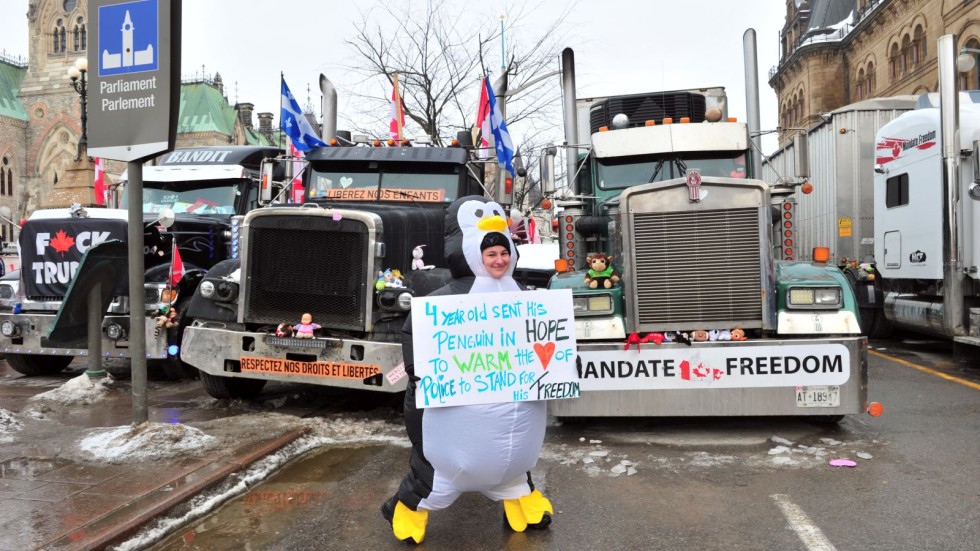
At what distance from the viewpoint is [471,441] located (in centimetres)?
411

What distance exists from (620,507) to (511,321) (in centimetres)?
144

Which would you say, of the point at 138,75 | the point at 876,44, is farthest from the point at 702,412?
the point at 876,44

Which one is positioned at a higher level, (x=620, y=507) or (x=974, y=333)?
(x=974, y=333)

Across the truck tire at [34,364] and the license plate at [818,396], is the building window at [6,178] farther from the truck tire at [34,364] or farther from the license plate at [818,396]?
the license plate at [818,396]

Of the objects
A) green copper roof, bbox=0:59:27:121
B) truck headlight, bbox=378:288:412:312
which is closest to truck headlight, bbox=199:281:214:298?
truck headlight, bbox=378:288:412:312

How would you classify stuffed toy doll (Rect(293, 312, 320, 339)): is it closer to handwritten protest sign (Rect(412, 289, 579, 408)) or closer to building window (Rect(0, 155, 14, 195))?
handwritten protest sign (Rect(412, 289, 579, 408))

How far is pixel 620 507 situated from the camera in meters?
4.86

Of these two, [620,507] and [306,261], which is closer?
[620,507]

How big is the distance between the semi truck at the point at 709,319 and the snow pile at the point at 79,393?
15.3 ft

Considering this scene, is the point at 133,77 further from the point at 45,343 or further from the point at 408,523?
the point at 45,343

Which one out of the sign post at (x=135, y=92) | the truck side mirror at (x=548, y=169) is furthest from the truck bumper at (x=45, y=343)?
the truck side mirror at (x=548, y=169)

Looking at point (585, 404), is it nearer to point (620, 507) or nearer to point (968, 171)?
point (620, 507)

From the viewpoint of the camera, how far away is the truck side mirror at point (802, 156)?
7977mm

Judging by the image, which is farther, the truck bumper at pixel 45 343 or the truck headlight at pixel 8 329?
the truck headlight at pixel 8 329
